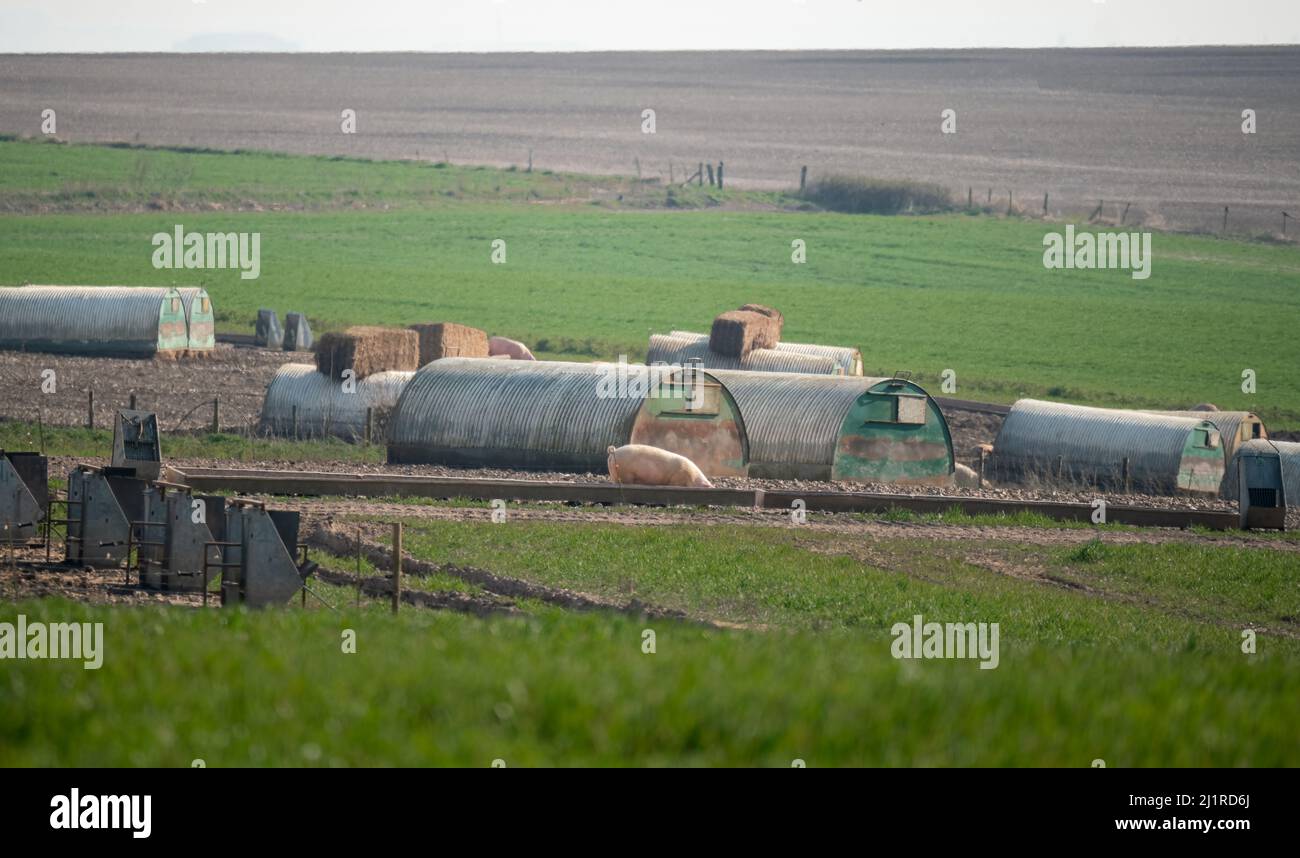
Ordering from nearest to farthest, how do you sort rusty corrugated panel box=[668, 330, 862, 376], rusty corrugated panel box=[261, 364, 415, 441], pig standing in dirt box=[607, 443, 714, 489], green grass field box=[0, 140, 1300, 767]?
1. green grass field box=[0, 140, 1300, 767]
2. pig standing in dirt box=[607, 443, 714, 489]
3. rusty corrugated panel box=[261, 364, 415, 441]
4. rusty corrugated panel box=[668, 330, 862, 376]

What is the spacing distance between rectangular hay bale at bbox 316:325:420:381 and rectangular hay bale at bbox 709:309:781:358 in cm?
802

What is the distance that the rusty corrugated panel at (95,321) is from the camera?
40688 mm

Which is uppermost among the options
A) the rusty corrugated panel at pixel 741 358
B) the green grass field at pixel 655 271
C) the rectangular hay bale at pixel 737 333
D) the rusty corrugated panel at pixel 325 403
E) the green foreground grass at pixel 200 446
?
the green grass field at pixel 655 271

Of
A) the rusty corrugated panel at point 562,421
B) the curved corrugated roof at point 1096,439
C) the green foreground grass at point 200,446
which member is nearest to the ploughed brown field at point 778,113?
the curved corrugated roof at point 1096,439

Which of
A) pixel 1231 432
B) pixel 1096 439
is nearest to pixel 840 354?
pixel 1096 439

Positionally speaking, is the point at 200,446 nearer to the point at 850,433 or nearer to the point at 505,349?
the point at 850,433

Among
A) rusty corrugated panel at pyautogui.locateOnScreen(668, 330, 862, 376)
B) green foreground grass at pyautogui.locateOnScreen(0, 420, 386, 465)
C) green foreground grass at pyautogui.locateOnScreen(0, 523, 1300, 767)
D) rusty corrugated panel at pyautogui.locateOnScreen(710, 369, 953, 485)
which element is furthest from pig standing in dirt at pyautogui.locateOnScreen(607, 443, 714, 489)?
rusty corrugated panel at pyautogui.locateOnScreen(668, 330, 862, 376)

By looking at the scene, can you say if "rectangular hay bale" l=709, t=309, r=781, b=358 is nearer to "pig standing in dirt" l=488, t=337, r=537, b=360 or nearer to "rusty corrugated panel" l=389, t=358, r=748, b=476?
"pig standing in dirt" l=488, t=337, r=537, b=360

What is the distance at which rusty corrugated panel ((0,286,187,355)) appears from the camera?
133ft

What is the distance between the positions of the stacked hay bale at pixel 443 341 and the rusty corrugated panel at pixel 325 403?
152 inches

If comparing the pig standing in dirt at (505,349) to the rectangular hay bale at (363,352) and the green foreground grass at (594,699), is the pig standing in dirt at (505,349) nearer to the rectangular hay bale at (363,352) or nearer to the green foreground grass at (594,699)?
the rectangular hay bale at (363,352)
